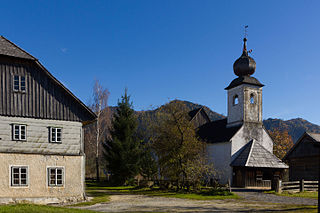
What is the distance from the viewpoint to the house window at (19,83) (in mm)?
22000

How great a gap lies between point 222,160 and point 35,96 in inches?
911

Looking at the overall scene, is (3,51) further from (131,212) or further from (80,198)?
(131,212)

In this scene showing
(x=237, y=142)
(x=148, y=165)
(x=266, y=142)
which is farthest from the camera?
(x=266, y=142)

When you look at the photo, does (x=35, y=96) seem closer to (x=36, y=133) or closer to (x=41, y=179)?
(x=36, y=133)

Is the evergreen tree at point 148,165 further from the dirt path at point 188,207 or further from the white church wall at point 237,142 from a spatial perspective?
the dirt path at point 188,207

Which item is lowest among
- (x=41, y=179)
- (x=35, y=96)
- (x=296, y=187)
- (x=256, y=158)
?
(x=296, y=187)

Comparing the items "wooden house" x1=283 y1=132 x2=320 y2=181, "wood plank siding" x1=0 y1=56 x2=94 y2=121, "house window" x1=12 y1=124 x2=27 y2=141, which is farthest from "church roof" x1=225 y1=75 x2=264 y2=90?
"house window" x1=12 y1=124 x2=27 y2=141

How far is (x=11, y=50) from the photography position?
878 inches

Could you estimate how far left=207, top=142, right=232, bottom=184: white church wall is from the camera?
37.3 m

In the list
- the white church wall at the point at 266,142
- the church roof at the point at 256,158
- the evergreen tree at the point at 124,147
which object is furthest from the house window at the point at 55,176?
the white church wall at the point at 266,142

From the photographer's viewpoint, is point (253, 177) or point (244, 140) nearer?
point (253, 177)

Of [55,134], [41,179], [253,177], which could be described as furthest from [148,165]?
[41,179]

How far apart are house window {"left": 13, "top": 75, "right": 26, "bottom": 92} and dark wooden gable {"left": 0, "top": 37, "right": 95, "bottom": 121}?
0.19m

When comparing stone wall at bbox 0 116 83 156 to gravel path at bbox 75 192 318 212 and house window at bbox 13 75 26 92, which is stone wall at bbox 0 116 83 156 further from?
gravel path at bbox 75 192 318 212
